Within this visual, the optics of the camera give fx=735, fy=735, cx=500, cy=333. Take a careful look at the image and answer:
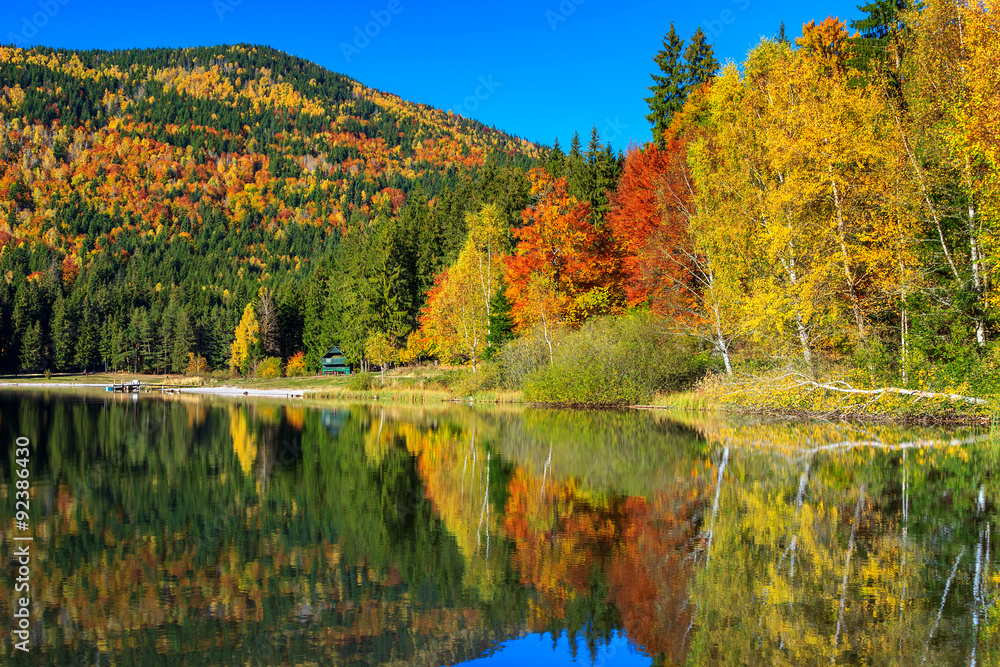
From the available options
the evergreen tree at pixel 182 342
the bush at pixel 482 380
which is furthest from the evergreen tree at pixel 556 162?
the evergreen tree at pixel 182 342

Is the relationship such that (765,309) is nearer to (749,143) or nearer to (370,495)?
(749,143)

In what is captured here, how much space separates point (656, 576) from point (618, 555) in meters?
0.91

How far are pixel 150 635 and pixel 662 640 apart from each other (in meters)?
4.65

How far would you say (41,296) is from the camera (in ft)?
424

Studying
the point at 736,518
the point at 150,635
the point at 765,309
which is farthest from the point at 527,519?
the point at 765,309

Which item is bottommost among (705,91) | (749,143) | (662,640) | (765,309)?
(662,640)

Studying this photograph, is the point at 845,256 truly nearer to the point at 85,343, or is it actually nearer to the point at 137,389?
the point at 137,389

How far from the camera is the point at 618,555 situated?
29.9 ft

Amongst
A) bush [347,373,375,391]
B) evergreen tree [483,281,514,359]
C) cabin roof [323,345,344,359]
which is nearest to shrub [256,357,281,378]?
cabin roof [323,345,344,359]

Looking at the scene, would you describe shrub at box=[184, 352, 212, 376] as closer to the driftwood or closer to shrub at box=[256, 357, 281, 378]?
shrub at box=[256, 357, 281, 378]

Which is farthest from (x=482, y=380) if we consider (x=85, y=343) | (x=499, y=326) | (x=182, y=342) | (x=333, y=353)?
(x=85, y=343)

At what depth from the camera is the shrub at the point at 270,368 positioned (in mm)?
94438

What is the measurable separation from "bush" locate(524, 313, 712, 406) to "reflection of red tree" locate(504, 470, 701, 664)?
23.2 m

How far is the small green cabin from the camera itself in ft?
296
